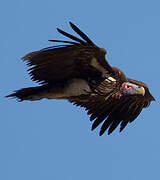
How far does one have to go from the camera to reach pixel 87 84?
9539mm

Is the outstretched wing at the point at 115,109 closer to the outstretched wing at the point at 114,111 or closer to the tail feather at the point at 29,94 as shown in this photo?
the outstretched wing at the point at 114,111

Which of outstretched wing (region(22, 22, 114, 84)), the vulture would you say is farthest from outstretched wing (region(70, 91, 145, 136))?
outstretched wing (region(22, 22, 114, 84))

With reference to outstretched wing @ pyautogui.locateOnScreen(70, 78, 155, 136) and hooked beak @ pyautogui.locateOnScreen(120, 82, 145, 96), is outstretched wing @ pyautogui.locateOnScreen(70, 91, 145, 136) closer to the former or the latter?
outstretched wing @ pyautogui.locateOnScreen(70, 78, 155, 136)

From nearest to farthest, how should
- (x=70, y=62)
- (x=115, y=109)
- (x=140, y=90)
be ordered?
(x=70, y=62) < (x=140, y=90) < (x=115, y=109)

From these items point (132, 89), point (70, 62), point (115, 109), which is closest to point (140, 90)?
point (132, 89)

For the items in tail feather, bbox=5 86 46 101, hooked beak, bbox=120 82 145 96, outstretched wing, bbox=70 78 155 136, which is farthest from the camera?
outstretched wing, bbox=70 78 155 136

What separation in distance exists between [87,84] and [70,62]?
57 centimetres

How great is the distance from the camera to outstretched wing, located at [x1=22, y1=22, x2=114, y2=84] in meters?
8.69

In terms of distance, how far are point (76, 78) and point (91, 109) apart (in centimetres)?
116

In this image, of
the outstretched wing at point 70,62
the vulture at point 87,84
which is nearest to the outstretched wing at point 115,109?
the vulture at point 87,84

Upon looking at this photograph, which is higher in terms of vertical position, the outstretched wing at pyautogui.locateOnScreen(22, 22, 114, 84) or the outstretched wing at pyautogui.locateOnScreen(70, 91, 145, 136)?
the outstretched wing at pyautogui.locateOnScreen(22, 22, 114, 84)

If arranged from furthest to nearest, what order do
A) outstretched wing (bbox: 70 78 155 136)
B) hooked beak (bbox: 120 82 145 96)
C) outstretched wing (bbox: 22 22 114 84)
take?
outstretched wing (bbox: 70 78 155 136) < hooked beak (bbox: 120 82 145 96) < outstretched wing (bbox: 22 22 114 84)

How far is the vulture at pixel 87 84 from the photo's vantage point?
878cm

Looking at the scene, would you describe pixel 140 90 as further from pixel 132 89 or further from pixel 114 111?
pixel 114 111
